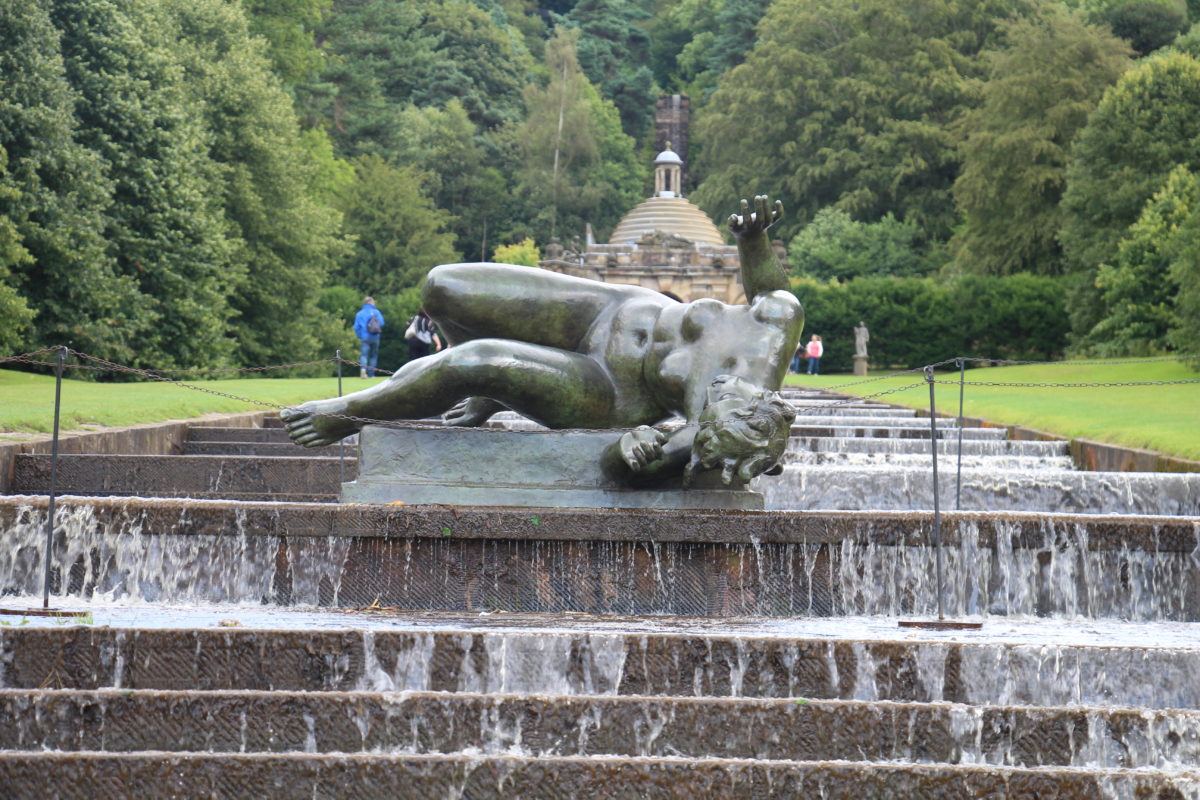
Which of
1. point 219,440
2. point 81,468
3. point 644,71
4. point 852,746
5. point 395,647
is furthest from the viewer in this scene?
point 644,71

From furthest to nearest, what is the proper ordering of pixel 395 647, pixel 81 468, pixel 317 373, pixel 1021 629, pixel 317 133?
pixel 317 133
pixel 317 373
pixel 81 468
pixel 1021 629
pixel 395 647

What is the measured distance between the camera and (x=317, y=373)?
133ft

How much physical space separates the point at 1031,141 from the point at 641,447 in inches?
1876

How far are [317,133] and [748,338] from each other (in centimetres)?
4909

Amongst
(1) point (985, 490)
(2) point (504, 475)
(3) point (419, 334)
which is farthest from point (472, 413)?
(3) point (419, 334)

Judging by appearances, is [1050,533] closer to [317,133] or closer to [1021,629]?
[1021,629]

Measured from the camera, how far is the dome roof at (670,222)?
3319 inches

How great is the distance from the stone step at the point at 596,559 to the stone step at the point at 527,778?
282cm

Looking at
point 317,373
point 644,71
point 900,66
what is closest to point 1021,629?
point 317,373

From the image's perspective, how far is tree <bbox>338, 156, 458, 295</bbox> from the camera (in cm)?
6512

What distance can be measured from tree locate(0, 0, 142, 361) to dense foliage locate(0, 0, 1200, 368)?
0.06m

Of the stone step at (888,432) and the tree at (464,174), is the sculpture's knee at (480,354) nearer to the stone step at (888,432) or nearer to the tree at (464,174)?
the stone step at (888,432)

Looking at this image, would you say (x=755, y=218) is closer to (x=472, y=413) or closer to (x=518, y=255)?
(x=472, y=413)

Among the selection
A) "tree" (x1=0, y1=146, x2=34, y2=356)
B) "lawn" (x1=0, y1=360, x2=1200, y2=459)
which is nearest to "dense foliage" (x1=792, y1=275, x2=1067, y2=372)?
"lawn" (x1=0, y1=360, x2=1200, y2=459)
